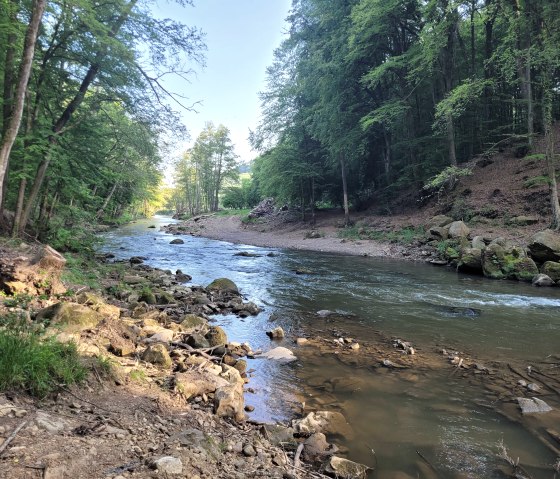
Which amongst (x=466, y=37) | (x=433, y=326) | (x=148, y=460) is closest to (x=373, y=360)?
(x=433, y=326)

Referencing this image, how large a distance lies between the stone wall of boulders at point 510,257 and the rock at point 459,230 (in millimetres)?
658

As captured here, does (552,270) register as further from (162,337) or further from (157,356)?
(157,356)

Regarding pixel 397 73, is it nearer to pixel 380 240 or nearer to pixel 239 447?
pixel 380 240

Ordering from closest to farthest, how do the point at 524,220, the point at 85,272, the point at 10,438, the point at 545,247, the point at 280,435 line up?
the point at 10,438
the point at 280,435
the point at 85,272
the point at 545,247
the point at 524,220

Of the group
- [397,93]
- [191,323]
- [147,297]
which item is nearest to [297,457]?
[191,323]

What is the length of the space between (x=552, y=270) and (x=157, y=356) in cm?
1363

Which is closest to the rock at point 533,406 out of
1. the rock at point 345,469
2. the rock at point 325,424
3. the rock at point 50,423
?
the rock at point 325,424

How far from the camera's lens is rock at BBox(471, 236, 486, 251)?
15.9 m

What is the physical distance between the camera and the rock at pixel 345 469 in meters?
3.37

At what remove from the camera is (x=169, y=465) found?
8.70 feet

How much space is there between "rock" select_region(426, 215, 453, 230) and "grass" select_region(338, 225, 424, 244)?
0.53 metres

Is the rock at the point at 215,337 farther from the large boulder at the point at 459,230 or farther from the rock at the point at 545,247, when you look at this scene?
the large boulder at the point at 459,230

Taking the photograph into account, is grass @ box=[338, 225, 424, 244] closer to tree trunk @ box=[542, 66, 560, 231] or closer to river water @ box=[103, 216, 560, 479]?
river water @ box=[103, 216, 560, 479]

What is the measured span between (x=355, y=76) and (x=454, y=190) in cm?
1169
